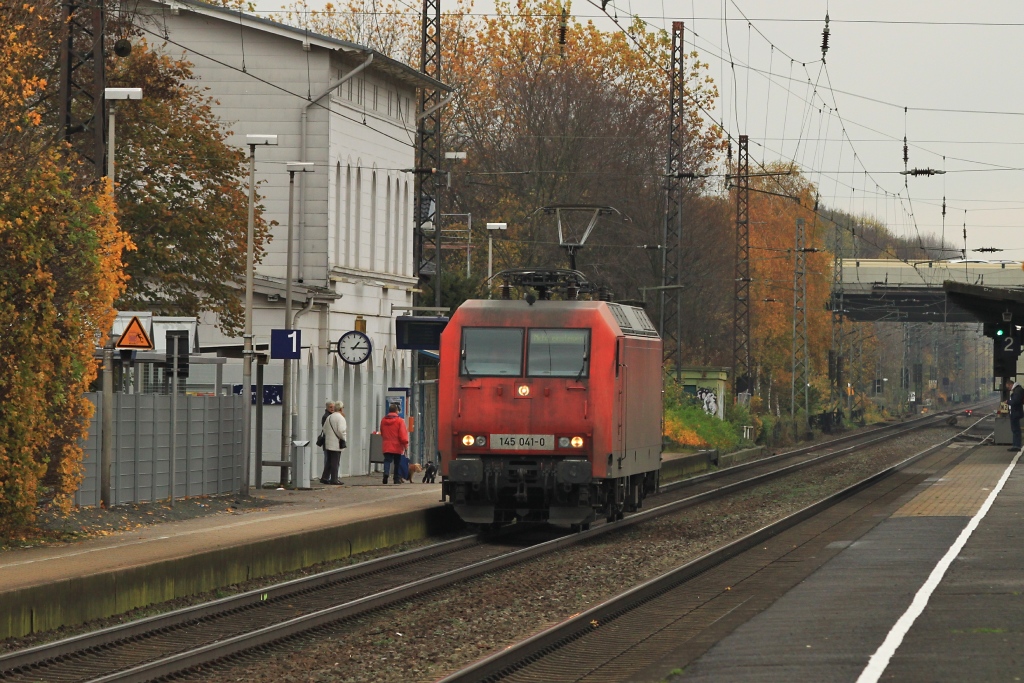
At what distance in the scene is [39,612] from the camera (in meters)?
14.0

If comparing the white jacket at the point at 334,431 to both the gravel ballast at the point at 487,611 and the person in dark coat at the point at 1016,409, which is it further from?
the person in dark coat at the point at 1016,409

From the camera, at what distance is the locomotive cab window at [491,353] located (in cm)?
2262

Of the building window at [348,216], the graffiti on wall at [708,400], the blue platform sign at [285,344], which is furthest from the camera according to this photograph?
the graffiti on wall at [708,400]

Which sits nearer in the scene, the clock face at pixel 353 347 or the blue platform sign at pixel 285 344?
the blue platform sign at pixel 285 344

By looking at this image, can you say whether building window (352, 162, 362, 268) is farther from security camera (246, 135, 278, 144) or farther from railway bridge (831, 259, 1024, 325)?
railway bridge (831, 259, 1024, 325)

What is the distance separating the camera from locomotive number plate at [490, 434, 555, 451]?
22.2 metres

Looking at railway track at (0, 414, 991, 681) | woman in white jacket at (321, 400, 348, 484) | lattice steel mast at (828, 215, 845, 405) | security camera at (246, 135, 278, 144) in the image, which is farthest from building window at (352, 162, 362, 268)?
lattice steel mast at (828, 215, 845, 405)

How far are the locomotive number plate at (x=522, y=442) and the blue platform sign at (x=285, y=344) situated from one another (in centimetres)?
634

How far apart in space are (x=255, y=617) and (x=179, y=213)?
19.2 m

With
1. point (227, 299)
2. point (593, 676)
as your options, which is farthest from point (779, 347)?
point (593, 676)

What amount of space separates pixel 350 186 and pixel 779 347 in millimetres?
44476

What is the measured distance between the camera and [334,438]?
1189 inches

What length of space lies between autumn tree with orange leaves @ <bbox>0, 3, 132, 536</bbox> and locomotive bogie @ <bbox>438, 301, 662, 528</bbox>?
→ 5.17 m

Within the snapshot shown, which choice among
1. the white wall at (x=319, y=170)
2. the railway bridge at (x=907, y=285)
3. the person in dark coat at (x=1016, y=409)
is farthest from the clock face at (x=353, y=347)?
the railway bridge at (x=907, y=285)
